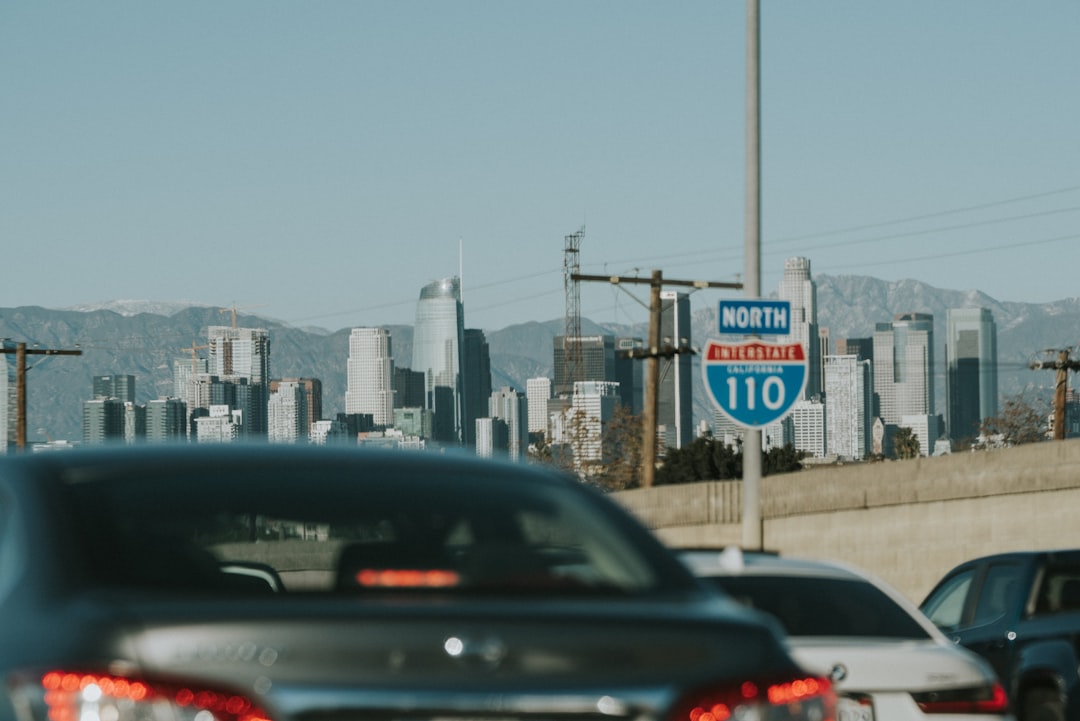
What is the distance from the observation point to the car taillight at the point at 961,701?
784 centimetres

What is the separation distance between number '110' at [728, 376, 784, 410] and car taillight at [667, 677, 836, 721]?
11887 mm

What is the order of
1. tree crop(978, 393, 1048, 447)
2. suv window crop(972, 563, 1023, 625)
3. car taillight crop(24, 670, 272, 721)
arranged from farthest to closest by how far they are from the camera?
tree crop(978, 393, 1048, 447) < suv window crop(972, 563, 1023, 625) < car taillight crop(24, 670, 272, 721)

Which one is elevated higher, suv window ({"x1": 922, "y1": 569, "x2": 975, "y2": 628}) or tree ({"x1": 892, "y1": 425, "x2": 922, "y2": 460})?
suv window ({"x1": 922, "y1": 569, "x2": 975, "y2": 628})

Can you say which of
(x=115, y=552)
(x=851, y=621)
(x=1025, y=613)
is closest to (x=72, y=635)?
(x=115, y=552)

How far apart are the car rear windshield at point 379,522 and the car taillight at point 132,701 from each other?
0.43m

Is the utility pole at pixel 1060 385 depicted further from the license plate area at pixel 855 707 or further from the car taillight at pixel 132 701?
the car taillight at pixel 132 701

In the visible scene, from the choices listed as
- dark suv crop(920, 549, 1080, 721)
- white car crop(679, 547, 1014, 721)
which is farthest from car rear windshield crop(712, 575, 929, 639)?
dark suv crop(920, 549, 1080, 721)

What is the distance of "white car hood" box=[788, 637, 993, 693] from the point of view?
7.86 m

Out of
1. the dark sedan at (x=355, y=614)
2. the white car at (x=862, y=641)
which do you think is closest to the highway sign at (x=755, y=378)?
the white car at (x=862, y=641)

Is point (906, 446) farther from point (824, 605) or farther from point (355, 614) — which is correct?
point (355, 614)

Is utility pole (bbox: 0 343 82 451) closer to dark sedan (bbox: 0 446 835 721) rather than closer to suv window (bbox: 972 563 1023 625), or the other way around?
suv window (bbox: 972 563 1023 625)

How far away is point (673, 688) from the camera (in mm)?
3943

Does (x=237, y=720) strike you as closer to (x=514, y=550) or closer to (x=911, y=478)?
(x=514, y=550)

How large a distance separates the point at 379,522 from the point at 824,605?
4.27 m
